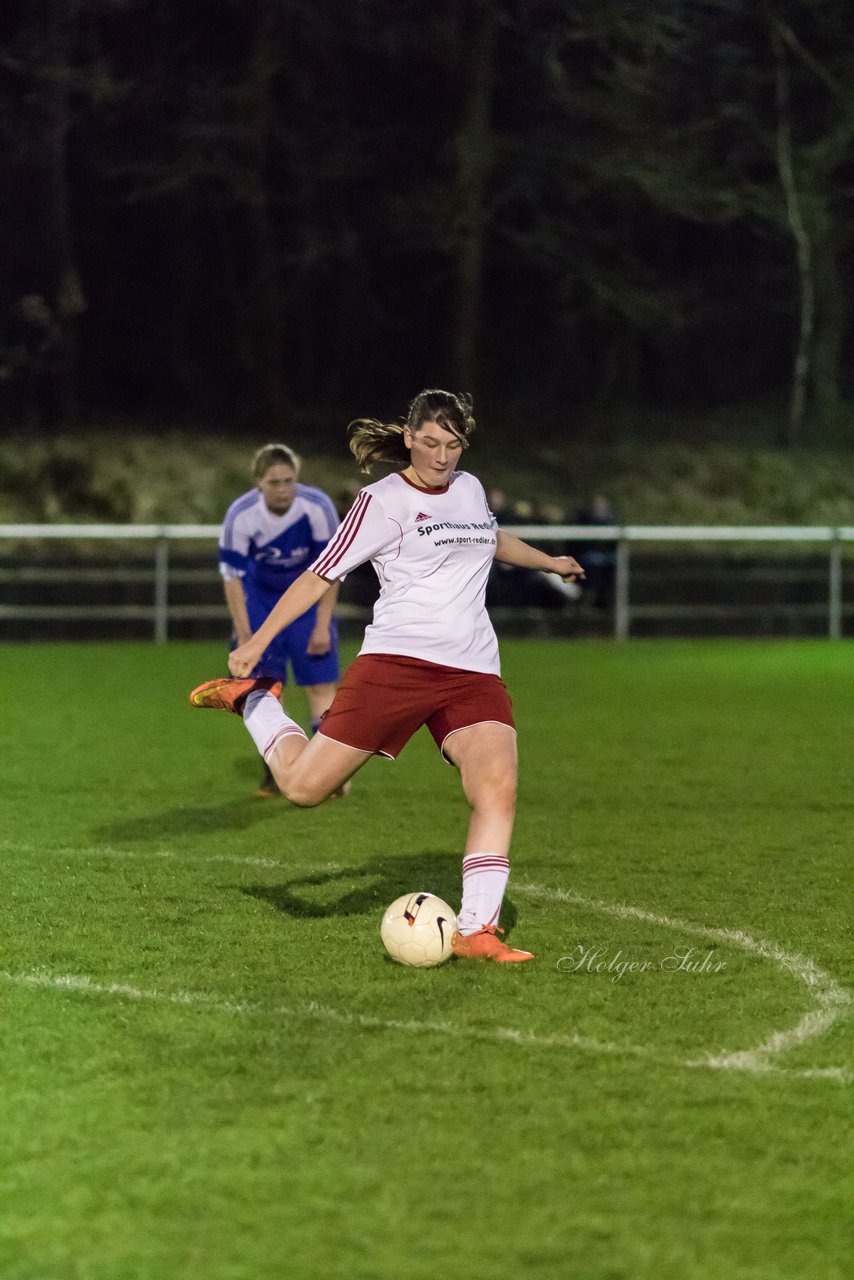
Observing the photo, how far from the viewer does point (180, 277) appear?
40.0 m

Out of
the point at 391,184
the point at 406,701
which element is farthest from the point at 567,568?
the point at 391,184

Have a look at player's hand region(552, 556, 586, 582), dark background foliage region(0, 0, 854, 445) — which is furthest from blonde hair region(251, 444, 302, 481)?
dark background foliage region(0, 0, 854, 445)

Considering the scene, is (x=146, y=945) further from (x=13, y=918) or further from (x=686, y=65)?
(x=686, y=65)

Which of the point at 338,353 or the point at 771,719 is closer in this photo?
the point at 771,719

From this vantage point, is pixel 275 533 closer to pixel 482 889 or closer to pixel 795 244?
pixel 482 889

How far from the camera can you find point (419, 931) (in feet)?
18.5

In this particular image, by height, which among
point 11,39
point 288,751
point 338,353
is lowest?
point 288,751

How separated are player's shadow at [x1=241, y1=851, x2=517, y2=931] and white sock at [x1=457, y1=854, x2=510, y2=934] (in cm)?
55

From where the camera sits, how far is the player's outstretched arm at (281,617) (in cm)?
593

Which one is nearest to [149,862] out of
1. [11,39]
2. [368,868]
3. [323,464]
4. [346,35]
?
[368,868]

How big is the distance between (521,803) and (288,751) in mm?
3573

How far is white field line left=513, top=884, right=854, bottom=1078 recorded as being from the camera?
4688mm

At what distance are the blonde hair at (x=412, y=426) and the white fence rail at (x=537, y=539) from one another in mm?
15681

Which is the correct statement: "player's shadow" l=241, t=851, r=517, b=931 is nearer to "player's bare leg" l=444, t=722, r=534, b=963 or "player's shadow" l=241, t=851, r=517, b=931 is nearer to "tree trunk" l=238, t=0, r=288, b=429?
"player's bare leg" l=444, t=722, r=534, b=963
